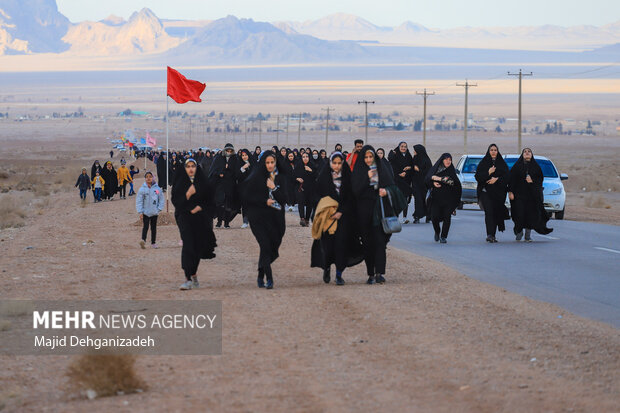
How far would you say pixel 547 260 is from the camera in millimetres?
16766

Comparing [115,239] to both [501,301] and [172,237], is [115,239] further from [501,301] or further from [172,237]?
[501,301]

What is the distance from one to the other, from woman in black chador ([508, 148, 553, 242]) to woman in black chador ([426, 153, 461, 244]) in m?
1.10

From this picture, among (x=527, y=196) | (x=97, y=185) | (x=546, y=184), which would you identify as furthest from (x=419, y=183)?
(x=97, y=185)

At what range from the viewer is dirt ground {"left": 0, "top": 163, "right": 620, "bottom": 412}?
7371 mm

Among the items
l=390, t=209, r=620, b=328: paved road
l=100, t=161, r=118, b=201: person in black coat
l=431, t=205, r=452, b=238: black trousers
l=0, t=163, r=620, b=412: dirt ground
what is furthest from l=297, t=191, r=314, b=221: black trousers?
l=100, t=161, r=118, b=201: person in black coat

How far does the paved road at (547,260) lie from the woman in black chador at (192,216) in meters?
3.94

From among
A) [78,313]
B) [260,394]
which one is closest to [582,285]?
[78,313]

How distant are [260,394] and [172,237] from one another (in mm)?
15085

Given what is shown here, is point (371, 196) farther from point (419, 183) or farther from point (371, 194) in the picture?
point (419, 183)

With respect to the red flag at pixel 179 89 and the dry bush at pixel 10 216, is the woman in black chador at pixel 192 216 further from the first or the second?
the dry bush at pixel 10 216

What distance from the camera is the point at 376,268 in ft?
44.5

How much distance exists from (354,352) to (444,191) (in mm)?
11144

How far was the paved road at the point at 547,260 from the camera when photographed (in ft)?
41.4

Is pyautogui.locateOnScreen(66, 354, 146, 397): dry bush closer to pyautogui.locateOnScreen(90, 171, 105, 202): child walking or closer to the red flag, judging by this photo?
the red flag
